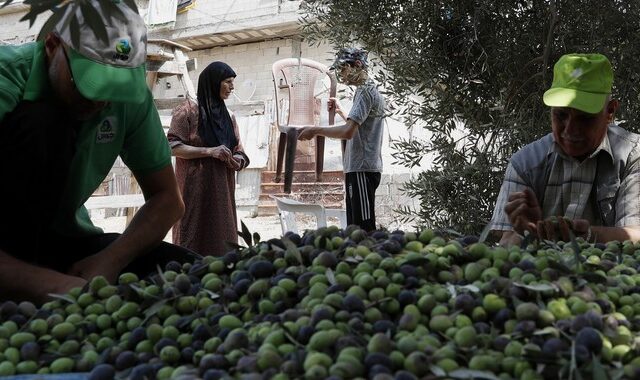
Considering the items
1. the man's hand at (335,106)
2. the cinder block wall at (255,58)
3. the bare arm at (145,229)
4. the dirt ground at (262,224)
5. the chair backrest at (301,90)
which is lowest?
the dirt ground at (262,224)

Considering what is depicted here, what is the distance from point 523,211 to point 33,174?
1.62m

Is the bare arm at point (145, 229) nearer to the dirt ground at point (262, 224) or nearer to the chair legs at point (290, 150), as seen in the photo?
the chair legs at point (290, 150)

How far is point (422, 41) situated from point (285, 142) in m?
3.94

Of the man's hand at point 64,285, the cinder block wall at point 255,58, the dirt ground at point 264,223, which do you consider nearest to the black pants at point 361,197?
the man's hand at point 64,285

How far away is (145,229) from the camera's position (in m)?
2.55

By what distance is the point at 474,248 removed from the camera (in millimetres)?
1714

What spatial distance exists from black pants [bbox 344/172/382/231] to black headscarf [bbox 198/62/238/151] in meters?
1.02

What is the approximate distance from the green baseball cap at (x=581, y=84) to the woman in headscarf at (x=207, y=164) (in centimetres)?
318

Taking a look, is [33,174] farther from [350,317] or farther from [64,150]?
[350,317]

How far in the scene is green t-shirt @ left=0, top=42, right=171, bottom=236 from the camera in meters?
2.19

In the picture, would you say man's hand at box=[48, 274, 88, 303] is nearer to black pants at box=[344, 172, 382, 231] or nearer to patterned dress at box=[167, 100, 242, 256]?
patterned dress at box=[167, 100, 242, 256]

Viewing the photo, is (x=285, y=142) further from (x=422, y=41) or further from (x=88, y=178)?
(x=88, y=178)

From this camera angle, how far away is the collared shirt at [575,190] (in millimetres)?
2893

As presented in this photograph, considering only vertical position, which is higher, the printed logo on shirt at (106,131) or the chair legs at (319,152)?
the chair legs at (319,152)
